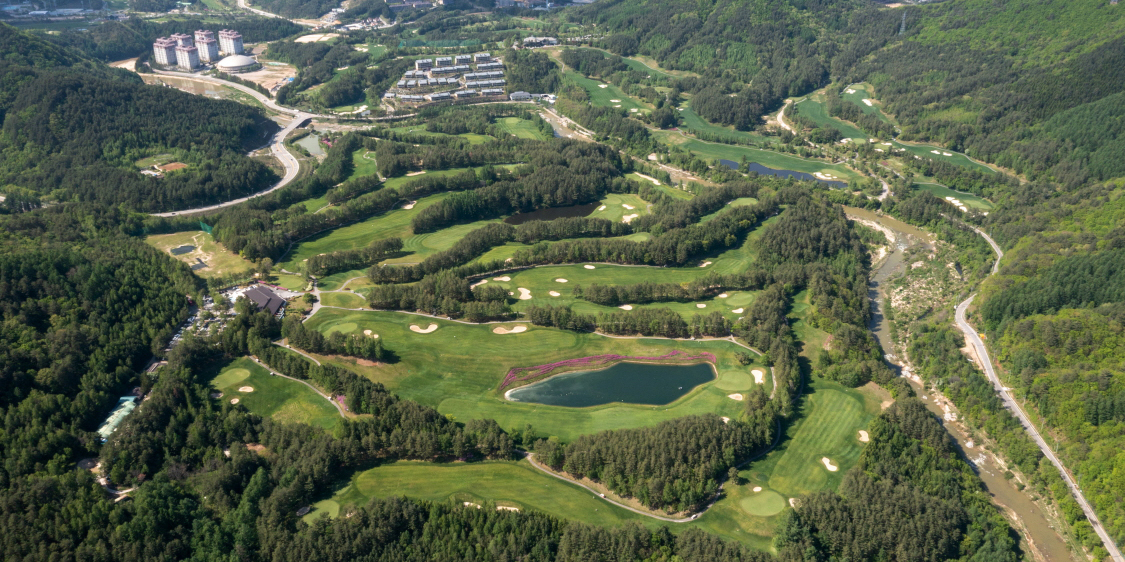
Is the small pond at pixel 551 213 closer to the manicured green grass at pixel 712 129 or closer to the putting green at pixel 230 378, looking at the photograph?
the manicured green grass at pixel 712 129

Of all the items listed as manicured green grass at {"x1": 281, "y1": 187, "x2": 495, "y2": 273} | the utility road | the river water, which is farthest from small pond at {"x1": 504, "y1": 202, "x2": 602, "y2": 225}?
the river water

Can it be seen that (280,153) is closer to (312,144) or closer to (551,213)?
(312,144)

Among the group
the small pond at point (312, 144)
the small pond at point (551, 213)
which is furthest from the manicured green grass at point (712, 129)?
the small pond at point (312, 144)

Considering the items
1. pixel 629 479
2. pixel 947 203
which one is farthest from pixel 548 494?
pixel 947 203

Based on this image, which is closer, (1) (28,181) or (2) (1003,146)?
(1) (28,181)

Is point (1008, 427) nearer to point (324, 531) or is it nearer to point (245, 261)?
point (324, 531)

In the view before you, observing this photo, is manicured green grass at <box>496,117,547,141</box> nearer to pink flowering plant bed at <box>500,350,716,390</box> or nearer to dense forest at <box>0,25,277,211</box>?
dense forest at <box>0,25,277,211</box>

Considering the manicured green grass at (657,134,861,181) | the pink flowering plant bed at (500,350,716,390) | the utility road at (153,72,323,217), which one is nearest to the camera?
the pink flowering plant bed at (500,350,716,390)
